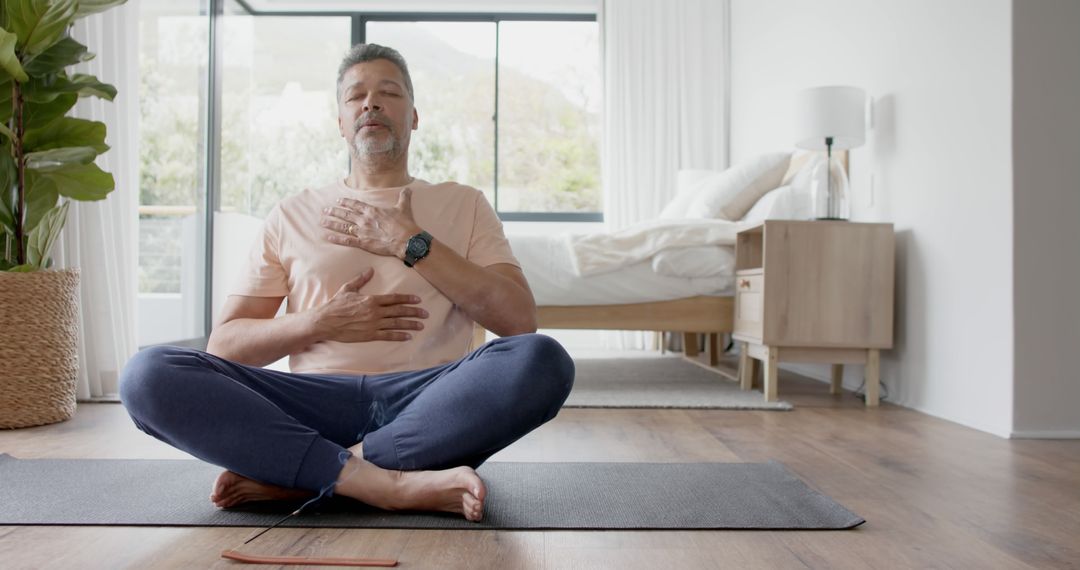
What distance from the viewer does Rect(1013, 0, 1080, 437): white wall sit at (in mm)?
2490

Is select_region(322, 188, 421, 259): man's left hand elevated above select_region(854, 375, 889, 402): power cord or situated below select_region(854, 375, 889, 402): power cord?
above

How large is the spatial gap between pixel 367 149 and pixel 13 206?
1522mm

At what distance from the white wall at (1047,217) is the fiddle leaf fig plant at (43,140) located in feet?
8.53

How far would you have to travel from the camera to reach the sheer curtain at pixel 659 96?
6.04 metres

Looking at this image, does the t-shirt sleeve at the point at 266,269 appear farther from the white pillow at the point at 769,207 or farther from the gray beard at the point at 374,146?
the white pillow at the point at 769,207

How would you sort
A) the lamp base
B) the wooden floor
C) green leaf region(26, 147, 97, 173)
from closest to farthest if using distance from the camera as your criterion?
1. the wooden floor
2. green leaf region(26, 147, 97, 173)
3. the lamp base

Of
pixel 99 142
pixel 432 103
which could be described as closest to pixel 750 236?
pixel 99 142

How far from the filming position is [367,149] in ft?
5.56

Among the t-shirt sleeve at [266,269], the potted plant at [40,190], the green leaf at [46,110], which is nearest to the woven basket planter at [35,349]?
the potted plant at [40,190]

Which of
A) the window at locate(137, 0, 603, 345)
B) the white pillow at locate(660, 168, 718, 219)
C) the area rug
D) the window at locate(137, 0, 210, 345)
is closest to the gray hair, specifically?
the area rug

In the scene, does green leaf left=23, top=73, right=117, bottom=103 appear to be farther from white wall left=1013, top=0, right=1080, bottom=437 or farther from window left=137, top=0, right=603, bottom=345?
window left=137, top=0, right=603, bottom=345

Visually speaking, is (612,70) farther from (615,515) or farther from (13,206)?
(615,515)

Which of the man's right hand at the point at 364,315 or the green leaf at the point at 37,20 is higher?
the green leaf at the point at 37,20

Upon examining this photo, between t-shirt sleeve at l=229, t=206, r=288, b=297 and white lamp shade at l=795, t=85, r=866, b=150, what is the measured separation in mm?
2255
